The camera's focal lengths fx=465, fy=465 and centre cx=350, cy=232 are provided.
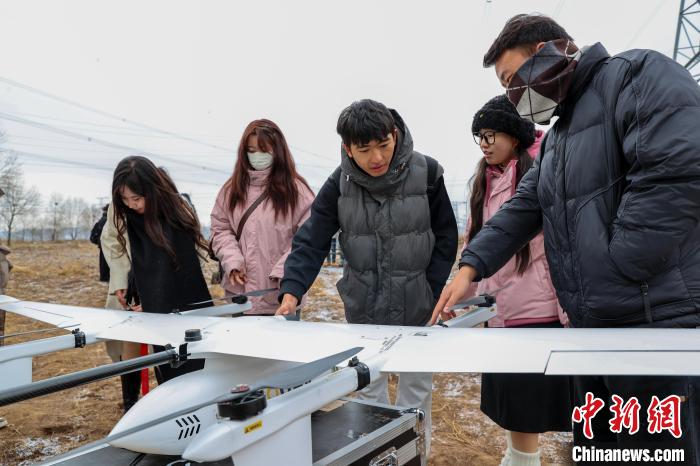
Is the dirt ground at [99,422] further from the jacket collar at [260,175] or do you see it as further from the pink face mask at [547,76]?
the pink face mask at [547,76]

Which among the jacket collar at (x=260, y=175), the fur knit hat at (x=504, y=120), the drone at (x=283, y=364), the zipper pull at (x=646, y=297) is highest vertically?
the fur knit hat at (x=504, y=120)

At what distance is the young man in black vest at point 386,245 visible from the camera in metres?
2.59

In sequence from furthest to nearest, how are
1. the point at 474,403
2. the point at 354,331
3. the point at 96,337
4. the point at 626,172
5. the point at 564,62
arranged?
the point at 474,403 → the point at 96,337 → the point at 354,331 → the point at 564,62 → the point at 626,172

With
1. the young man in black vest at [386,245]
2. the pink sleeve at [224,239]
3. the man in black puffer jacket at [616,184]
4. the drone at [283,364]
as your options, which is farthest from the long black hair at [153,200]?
the man in black puffer jacket at [616,184]

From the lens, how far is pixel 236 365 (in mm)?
2094

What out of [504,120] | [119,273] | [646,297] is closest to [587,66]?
[646,297]

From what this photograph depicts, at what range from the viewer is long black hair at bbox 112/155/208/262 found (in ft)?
10.9

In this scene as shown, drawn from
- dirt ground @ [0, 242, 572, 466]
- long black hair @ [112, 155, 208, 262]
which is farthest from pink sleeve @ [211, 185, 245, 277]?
dirt ground @ [0, 242, 572, 466]

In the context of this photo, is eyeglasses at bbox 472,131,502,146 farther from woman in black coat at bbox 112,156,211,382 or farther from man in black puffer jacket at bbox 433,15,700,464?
woman in black coat at bbox 112,156,211,382

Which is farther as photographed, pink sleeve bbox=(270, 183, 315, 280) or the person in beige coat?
the person in beige coat

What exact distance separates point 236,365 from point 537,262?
169 centimetres

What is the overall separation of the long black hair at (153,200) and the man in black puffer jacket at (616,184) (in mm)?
2468

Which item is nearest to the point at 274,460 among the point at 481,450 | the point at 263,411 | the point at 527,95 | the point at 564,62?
the point at 263,411

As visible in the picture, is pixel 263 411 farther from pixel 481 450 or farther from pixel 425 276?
pixel 481 450
